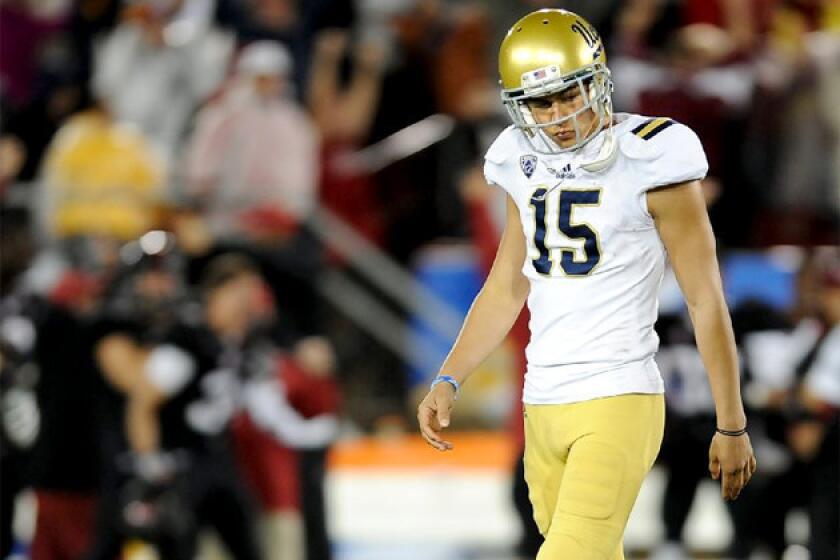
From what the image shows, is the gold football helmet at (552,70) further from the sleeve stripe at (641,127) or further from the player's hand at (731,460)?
the player's hand at (731,460)

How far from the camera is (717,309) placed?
4.02 m

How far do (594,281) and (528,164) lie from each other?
308 mm

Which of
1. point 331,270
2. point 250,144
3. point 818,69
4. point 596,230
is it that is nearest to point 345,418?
point 331,270

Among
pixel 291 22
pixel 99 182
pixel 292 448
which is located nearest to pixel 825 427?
pixel 292 448

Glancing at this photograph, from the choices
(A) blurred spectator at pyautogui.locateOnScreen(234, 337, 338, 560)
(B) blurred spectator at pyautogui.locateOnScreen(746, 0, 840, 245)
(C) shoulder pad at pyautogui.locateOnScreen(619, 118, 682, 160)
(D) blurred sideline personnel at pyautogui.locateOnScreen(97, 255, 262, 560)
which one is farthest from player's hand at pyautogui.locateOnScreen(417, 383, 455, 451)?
(B) blurred spectator at pyautogui.locateOnScreen(746, 0, 840, 245)

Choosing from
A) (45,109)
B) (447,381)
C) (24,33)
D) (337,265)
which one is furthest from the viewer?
(24,33)

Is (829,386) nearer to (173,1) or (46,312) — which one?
(46,312)

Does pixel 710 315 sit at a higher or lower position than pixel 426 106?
higher

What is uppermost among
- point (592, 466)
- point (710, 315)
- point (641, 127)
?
point (641, 127)

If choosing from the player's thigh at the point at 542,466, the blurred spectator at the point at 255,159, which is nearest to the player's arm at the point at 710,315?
the player's thigh at the point at 542,466

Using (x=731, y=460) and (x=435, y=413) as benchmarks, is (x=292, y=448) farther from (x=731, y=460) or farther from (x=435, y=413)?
(x=731, y=460)

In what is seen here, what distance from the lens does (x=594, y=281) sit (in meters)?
4.15

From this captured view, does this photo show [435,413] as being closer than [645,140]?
No

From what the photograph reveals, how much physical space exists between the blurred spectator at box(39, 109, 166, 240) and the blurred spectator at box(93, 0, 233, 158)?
30 centimetres
